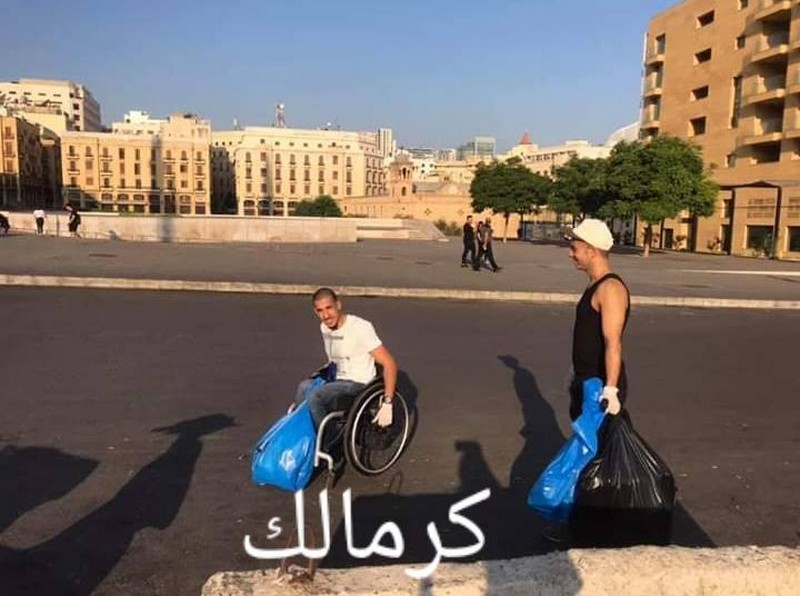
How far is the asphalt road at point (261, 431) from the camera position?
139 inches

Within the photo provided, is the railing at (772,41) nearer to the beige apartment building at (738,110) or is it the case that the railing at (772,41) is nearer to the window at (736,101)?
the beige apartment building at (738,110)

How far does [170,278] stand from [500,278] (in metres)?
8.42

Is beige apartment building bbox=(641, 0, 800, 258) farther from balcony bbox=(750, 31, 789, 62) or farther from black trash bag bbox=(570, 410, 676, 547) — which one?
black trash bag bbox=(570, 410, 676, 547)

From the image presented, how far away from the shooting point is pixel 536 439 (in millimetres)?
5383

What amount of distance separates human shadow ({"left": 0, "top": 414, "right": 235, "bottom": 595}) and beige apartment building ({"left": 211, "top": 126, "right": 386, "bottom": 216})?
451 ft

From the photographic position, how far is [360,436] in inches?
173

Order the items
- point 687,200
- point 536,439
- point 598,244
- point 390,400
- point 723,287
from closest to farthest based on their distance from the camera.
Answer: point 598,244
point 390,400
point 536,439
point 723,287
point 687,200

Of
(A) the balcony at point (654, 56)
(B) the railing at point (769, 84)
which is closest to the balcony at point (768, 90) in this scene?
(B) the railing at point (769, 84)

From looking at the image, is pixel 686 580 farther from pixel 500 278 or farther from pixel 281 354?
pixel 500 278

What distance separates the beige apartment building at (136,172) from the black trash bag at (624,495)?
130753 mm

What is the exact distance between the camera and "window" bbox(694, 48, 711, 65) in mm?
50694

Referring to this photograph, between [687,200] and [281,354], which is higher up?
[687,200]

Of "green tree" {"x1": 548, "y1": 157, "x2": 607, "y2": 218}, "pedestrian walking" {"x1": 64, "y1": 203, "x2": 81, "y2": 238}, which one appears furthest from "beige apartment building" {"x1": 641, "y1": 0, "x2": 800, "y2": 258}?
"pedestrian walking" {"x1": 64, "y1": 203, "x2": 81, "y2": 238}

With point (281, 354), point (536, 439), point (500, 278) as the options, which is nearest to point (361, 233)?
point (500, 278)
